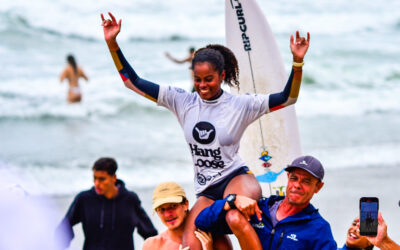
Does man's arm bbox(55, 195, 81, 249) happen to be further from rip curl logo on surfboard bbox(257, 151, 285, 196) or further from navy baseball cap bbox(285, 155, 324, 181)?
navy baseball cap bbox(285, 155, 324, 181)

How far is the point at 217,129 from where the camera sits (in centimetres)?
398

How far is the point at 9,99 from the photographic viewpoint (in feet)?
53.3

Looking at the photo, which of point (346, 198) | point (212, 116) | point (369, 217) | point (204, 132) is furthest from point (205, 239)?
point (346, 198)

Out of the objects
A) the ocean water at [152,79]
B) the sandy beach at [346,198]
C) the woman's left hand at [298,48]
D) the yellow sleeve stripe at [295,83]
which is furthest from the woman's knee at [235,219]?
the sandy beach at [346,198]

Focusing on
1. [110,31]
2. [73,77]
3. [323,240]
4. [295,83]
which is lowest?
[323,240]

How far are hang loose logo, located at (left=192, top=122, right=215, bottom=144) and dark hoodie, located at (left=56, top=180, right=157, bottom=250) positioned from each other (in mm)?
1817


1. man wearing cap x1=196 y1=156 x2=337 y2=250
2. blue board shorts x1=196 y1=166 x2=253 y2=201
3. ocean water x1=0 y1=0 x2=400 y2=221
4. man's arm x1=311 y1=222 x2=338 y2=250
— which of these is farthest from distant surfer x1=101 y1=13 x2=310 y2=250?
ocean water x1=0 y1=0 x2=400 y2=221

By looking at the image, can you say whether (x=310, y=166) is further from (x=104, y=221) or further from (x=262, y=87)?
(x=104, y=221)

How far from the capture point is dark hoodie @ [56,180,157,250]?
5.52m

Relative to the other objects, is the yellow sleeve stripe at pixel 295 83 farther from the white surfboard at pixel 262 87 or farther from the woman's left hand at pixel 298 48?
the white surfboard at pixel 262 87

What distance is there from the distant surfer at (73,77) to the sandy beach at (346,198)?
617 cm

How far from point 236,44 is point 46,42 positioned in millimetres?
16337

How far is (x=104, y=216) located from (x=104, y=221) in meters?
0.04

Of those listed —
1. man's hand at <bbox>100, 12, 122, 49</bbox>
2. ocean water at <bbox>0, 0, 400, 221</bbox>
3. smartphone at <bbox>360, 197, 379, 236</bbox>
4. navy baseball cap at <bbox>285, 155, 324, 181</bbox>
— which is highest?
ocean water at <bbox>0, 0, 400, 221</bbox>
